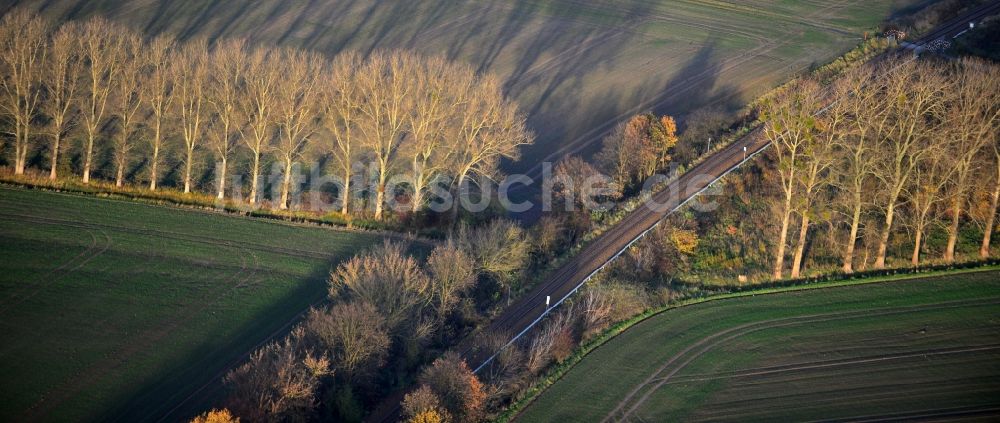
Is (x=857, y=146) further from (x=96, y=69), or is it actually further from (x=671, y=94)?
(x=96, y=69)

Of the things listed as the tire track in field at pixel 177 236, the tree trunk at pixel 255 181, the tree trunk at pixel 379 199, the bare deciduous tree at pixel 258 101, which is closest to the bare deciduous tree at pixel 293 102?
the bare deciduous tree at pixel 258 101

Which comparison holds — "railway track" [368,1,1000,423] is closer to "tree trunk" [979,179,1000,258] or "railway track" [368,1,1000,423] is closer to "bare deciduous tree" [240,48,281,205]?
"tree trunk" [979,179,1000,258]

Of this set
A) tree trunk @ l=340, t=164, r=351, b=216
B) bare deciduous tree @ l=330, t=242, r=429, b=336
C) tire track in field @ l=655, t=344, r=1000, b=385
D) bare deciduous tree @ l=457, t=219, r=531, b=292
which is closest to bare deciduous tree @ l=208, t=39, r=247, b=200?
tree trunk @ l=340, t=164, r=351, b=216

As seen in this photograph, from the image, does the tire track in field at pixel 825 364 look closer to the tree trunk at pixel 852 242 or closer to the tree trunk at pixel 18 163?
the tree trunk at pixel 852 242

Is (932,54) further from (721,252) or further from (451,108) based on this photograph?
(451,108)

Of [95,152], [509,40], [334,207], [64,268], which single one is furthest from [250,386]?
[509,40]

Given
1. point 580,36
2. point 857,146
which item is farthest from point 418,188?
point 580,36
